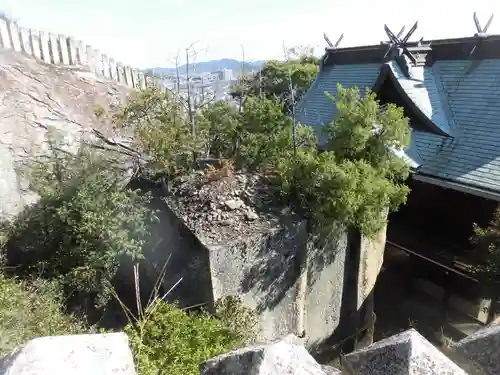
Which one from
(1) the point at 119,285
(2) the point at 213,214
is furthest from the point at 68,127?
(2) the point at 213,214

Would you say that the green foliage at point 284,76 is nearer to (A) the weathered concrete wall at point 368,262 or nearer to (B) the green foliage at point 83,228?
(A) the weathered concrete wall at point 368,262

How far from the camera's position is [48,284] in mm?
7109

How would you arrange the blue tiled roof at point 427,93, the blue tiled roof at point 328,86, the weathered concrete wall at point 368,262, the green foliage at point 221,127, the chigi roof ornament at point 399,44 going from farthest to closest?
the blue tiled roof at point 328,86 → the chigi roof ornament at point 399,44 → the blue tiled roof at point 427,93 → the green foliage at point 221,127 → the weathered concrete wall at point 368,262

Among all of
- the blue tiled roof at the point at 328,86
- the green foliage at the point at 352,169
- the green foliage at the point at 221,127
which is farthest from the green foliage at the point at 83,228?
the blue tiled roof at the point at 328,86

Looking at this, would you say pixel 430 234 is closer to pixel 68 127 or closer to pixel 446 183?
pixel 446 183

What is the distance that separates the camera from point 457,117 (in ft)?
34.9

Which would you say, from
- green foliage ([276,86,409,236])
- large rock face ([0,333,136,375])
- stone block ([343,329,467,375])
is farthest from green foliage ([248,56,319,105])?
→ large rock face ([0,333,136,375])

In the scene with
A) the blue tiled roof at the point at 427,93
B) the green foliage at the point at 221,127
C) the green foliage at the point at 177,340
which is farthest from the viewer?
the blue tiled roof at the point at 427,93

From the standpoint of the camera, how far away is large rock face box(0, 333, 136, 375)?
6.21ft

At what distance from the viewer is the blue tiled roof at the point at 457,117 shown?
30.1 ft

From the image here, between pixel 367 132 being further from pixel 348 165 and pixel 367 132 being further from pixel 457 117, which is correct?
pixel 457 117

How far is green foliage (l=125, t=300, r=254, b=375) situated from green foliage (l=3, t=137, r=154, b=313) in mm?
1683

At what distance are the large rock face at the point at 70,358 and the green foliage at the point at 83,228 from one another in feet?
16.9

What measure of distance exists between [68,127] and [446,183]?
34.1 ft
